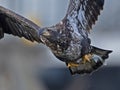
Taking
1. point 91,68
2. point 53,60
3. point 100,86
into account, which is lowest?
point 91,68

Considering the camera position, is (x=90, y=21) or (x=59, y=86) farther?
(x=59, y=86)

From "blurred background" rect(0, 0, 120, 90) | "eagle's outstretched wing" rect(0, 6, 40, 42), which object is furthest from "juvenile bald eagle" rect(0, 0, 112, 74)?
"blurred background" rect(0, 0, 120, 90)

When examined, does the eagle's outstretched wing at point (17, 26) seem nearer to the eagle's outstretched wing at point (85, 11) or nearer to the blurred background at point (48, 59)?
the eagle's outstretched wing at point (85, 11)

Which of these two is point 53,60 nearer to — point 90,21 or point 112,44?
point 112,44

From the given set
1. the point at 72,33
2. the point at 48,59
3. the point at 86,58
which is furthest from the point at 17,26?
the point at 48,59

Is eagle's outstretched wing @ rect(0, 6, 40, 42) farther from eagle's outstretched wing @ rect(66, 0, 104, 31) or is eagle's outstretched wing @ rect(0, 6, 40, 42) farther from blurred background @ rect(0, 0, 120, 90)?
blurred background @ rect(0, 0, 120, 90)

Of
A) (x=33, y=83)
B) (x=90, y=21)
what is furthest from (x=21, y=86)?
(x=90, y=21)

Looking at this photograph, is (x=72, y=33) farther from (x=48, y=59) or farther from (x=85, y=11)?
(x=48, y=59)
